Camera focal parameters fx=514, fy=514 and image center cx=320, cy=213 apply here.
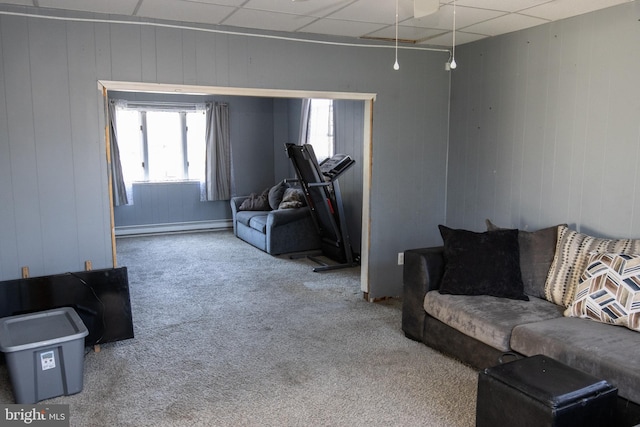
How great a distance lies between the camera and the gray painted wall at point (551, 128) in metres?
3.29

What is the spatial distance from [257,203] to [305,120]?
1.42 meters

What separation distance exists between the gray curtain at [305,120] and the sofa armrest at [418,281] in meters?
4.25

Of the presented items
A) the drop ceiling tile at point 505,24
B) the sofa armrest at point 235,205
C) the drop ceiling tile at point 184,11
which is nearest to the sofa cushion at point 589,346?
the drop ceiling tile at point 505,24

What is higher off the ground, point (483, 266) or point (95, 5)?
point (95, 5)

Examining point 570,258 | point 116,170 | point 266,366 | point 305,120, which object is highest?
point 305,120

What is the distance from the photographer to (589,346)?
2607 mm

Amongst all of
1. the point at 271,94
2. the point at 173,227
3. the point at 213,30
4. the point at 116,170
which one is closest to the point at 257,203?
the point at 173,227

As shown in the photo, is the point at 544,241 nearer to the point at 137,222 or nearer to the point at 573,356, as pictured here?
the point at 573,356

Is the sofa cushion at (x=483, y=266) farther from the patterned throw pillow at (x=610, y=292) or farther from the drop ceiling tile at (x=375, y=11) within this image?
the drop ceiling tile at (x=375, y=11)

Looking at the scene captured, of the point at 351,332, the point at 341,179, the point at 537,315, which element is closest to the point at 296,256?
the point at 341,179

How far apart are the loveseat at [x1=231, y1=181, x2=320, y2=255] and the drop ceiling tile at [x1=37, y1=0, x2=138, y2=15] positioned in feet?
11.5

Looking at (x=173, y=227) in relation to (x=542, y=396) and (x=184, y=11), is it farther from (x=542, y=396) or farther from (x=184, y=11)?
(x=542, y=396)

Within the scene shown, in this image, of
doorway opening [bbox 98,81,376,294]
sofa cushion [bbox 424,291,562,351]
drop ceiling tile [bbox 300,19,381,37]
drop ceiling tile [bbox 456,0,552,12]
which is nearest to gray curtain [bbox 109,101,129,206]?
doorway opening [bbox 98,81,376,294]

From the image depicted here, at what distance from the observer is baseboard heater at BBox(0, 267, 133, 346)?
3.38m
